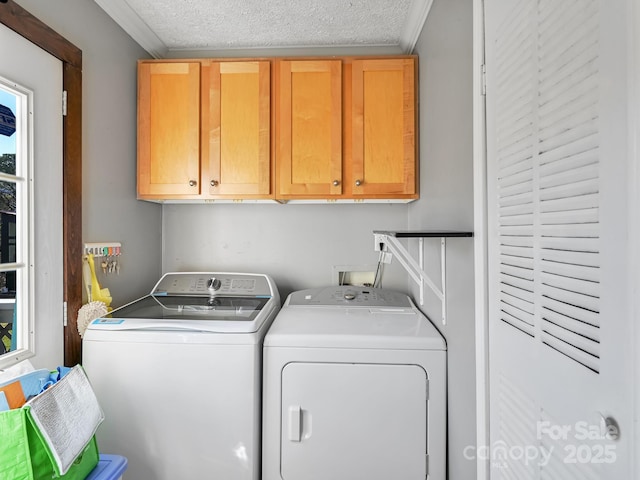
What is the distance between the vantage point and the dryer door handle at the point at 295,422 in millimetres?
1352

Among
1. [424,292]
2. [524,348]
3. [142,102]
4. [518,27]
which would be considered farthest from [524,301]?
[142,102]

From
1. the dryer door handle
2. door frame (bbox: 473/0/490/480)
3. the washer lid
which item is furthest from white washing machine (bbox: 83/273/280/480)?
door frame (bbox: 473/0/490/480)

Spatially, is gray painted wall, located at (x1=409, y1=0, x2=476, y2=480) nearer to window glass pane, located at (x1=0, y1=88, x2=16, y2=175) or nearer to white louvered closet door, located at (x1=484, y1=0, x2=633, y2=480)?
white louvered closet door, located at (x1=484, y1=0, x2=633, y2=480)

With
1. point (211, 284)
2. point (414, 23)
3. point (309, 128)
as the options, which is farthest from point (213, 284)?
point (414, 23)

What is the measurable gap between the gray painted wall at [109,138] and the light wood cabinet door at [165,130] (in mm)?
79

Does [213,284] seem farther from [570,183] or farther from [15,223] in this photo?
[570,183]

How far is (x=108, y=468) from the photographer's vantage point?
1.15 m

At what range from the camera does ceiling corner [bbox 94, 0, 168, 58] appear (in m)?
1.69

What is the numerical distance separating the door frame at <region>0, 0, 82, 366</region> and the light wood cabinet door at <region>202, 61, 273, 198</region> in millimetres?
627

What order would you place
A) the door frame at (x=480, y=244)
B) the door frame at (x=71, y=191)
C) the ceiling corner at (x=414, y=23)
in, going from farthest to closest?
the ceiling corner at (x=414, y=23) → the door frame at (x=71, y=191) → the door frame at (x=480, y=244)

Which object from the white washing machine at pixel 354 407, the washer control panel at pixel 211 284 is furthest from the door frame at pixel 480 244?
the washer control panel at pixel 211 284

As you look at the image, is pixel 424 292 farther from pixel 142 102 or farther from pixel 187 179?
pixel 142 102

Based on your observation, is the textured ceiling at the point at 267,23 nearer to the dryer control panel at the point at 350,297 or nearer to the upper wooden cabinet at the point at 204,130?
the upper wooden cabinet at the point at 204,130

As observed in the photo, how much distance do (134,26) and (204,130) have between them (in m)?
0.71
